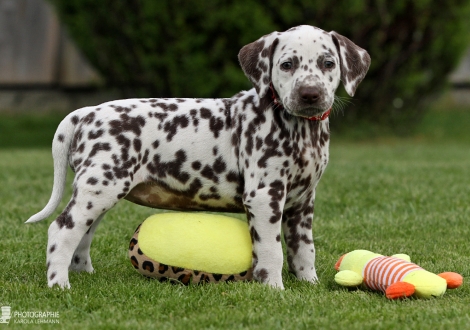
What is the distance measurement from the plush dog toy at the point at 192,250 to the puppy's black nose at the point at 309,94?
0.88m

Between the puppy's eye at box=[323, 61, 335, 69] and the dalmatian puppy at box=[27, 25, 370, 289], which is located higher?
the puppy's eye at box=[323, 61, 335, 69]

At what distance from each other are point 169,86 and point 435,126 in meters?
5.82

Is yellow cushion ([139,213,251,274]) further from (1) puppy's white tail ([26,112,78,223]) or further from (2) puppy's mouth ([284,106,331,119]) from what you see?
(2) puppy's mouth ([284,106,331,119])

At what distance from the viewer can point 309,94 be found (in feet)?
13.9

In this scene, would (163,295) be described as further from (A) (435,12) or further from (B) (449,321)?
(A) (435,12)

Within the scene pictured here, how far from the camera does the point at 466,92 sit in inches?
695

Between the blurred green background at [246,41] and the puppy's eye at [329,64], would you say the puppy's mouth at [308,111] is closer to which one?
the puppy's eye at [329,64]

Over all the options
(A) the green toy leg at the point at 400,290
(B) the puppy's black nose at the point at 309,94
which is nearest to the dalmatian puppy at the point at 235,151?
(B) the puppy's black nose at the point at 309,94

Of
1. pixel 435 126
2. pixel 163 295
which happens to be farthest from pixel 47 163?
pixel 435 126

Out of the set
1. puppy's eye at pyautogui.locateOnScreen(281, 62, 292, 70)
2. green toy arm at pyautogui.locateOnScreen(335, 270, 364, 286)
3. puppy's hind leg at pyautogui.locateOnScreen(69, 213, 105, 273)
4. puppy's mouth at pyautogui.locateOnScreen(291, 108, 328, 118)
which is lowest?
puppy's hind leg at pyautogui.locateOnScreen(69, 213, 105, 273)

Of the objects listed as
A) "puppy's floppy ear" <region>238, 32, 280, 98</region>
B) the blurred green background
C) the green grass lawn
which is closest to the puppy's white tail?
the green grass lawn

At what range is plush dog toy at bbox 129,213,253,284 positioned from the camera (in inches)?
177

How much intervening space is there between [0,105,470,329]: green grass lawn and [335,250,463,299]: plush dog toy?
59 millimetres

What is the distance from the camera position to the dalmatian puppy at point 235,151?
4.44 meters
